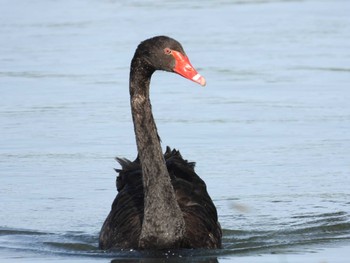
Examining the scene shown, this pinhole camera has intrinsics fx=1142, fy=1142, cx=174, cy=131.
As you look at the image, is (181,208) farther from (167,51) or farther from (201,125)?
(201,125)

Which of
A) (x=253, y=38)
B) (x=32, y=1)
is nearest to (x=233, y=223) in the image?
(x=253, y=38)

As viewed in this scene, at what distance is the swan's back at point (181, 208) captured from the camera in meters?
8.55

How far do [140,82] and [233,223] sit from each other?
2027 mm

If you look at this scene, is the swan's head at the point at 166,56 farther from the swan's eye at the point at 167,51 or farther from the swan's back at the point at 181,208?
the swan's back at the point at 181,208

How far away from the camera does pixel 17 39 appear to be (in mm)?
17781

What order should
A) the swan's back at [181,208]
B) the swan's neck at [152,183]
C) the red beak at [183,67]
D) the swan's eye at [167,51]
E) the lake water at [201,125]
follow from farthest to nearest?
1. the lake water at [201,125]
2. the swan's back at [181,208]
3. the swan's neck at [152,183]
4. the swan's eye at [167,51]
5. the red beak at [183,67]

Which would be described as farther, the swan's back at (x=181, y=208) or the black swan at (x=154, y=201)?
the swan's back at (x=181, y=208)

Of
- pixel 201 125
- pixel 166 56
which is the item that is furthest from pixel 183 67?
pixel 201 125

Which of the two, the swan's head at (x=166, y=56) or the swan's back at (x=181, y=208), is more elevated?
the swan's head at (x=166, y=56)

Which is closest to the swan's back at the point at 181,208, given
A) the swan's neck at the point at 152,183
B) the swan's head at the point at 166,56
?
the swan's neck at the point at 152,183

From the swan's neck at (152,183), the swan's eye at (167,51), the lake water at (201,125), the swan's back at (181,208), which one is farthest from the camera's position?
the lake water at (201,125)

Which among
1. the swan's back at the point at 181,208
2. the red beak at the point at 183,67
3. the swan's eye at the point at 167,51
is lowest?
the swan's back at the point at 181,208

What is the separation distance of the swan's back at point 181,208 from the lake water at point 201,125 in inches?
5.2

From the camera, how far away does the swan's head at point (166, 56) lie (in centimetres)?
816
